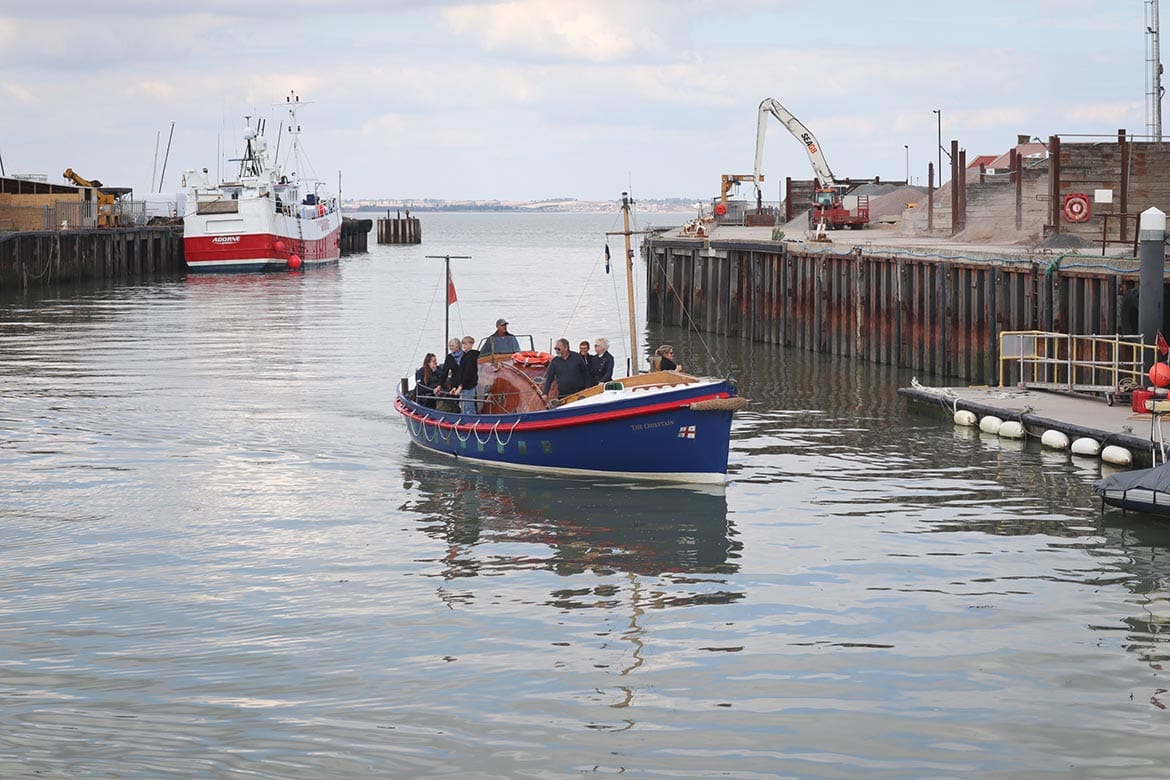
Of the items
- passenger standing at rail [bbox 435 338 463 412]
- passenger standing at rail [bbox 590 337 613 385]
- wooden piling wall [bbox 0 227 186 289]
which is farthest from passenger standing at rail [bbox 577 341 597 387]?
wooden piling wall [bbox 0 227 186 289]

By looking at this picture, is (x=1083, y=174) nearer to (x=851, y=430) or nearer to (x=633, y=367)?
(x=851, y=430)

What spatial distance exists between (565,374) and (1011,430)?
8.81 meters

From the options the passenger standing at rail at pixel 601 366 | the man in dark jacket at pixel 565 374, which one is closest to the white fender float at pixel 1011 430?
the passenger standing at rail at pixel 601 366

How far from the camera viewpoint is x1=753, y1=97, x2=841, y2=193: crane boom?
84312mm

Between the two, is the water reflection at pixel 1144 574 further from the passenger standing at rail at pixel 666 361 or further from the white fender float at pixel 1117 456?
the passenger standing at rail at pixel 666 361

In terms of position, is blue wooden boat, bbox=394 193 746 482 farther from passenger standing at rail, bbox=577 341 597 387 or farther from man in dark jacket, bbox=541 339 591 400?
passenger standing at rail, bbox=577 341 597 387

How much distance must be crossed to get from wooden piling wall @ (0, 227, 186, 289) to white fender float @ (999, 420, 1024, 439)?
201 feet

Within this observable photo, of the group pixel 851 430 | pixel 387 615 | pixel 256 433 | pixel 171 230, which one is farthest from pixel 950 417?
pixel 171 230

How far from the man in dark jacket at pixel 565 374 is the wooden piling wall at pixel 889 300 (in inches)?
479

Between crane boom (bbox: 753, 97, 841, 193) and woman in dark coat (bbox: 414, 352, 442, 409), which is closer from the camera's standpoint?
woman in dark coat (bbox: 414, 352, 442, 409)

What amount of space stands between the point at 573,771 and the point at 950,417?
819 inches

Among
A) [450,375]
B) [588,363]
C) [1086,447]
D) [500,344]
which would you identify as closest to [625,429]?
[588,363]

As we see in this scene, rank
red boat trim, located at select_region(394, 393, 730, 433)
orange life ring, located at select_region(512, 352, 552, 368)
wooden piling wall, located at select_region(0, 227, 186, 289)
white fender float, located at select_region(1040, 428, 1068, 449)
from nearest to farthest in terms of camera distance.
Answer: red boat trim, located at select_region(394, 393, 730, 433) < white fender float, located at select_region(1040, 428, 1068, 449) < orange life ring, located at select_region(512, 352, 552, 368) < wooden piling wall, located at select_region(0, 227, 186, 289)

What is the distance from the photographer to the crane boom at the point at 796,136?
84312mm
